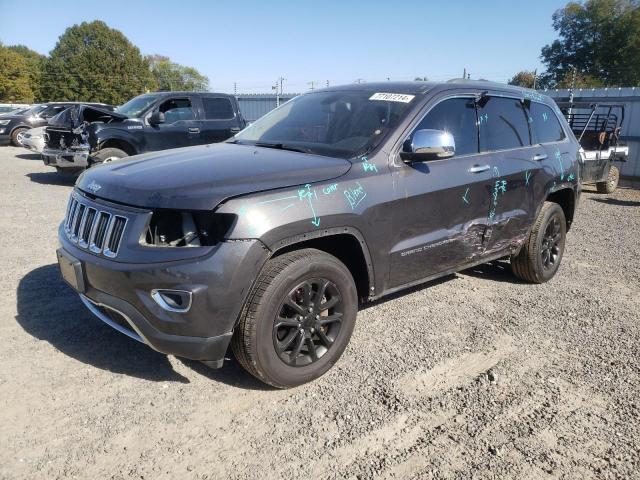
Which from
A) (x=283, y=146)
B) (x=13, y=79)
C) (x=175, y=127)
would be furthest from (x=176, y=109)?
(x=13, y=79)

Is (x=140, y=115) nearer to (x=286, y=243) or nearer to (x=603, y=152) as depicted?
(x=286, y=243)

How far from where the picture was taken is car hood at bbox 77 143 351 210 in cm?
268

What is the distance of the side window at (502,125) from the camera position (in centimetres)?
426

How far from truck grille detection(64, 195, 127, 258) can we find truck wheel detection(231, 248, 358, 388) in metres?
0.81

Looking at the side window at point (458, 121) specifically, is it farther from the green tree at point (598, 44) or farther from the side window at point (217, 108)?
the green tree at point (598, 44)

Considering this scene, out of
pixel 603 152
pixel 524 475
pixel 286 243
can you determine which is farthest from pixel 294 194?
pixel 603 152

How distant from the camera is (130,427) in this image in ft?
8.91

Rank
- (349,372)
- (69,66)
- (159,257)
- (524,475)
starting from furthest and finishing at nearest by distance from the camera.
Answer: (69,66), (349,372), (159,257), (524,475)

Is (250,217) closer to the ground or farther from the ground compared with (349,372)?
farther from the ground

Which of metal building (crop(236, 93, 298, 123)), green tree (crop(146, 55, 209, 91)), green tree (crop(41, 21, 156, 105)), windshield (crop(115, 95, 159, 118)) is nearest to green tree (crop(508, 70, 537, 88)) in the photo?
metal building (crop(236, 93, 298, 123))

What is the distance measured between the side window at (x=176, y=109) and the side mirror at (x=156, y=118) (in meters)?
0.37

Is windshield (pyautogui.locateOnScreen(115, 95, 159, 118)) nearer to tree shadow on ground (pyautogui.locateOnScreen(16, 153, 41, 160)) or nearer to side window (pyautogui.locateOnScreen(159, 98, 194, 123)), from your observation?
side window (pyautogui.locateOnScreen(159, 98, 194, 123))

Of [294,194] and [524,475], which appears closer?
[524,475]

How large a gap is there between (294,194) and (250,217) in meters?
0.34
